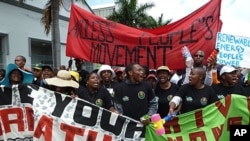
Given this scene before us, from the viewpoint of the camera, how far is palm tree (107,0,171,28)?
29.4 m

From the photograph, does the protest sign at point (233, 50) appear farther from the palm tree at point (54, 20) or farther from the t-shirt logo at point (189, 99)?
the palm tree at point (54, 20)

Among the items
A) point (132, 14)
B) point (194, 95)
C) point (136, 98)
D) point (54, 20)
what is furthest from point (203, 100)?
point (132, 14)

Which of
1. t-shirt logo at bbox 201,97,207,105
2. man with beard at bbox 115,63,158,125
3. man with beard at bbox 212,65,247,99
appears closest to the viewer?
t-shirt logo at bbox 201,97,207,105

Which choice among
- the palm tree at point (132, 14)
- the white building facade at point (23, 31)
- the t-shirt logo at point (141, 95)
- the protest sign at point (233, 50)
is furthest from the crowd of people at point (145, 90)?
the palm tree at point (132, 14)

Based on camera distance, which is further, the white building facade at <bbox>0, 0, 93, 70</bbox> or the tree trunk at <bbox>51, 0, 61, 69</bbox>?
the white building facade at <bbox>0, 0, 93, 70</bbox>

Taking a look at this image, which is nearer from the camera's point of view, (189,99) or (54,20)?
(189,99)

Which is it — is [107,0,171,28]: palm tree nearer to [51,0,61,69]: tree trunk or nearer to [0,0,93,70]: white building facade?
[0,0,93,70]: white building facade

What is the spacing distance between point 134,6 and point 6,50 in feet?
49.5

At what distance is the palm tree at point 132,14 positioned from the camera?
96.5 feet

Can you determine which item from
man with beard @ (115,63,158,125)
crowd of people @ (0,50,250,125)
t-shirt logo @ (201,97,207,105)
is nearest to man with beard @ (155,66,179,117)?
crowd of people @ (0,50,250,125)

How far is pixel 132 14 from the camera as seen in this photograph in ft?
97.1

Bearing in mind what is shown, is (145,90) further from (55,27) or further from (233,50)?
(55,27)

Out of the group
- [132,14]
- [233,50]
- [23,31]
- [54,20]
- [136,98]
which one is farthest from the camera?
[132,14]

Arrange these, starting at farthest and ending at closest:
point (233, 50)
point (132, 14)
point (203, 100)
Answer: point (132, 14), point (233, 50), point (203, 100)
